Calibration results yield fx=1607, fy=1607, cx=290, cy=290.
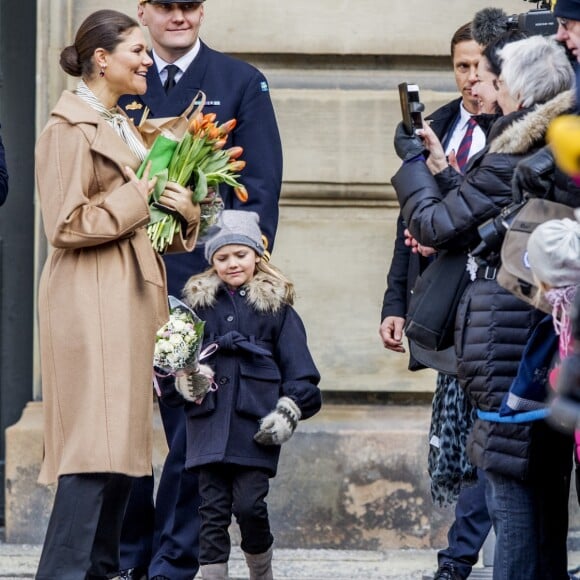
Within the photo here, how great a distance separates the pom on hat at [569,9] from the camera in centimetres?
445

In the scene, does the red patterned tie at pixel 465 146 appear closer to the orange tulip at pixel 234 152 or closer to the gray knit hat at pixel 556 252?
the orange tulip at pixel 234 152

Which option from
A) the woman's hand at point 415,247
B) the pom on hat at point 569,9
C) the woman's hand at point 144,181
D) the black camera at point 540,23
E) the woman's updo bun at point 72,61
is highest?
the pom on hat at point 569,9

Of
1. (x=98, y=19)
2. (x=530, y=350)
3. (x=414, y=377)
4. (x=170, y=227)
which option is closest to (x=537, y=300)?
(x=530, y=350)

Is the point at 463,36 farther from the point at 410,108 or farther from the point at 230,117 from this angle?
the point at 410,108

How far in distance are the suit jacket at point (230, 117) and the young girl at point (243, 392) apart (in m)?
0.24

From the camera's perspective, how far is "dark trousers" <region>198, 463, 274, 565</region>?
5.82m

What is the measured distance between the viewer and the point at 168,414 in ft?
20.4

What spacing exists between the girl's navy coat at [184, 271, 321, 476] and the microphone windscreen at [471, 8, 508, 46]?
1223 millimetres

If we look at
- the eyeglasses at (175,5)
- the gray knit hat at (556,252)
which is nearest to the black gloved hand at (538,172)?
the gray knit hat at (556,252)

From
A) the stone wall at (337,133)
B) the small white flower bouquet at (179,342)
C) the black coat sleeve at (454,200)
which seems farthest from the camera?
the stone wall at (337,133)

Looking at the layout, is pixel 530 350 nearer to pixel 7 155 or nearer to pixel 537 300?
pixel 537 300

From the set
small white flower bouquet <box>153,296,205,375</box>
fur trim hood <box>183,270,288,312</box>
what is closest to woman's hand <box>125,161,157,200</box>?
small white flower bouquet <box>153,296,205,375</box>

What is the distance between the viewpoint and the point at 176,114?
620cm

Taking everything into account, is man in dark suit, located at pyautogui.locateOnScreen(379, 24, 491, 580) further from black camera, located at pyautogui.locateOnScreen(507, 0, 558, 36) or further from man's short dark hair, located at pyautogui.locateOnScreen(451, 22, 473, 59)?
black camera, located at pyautogui.locateOnScreen(507, 0, 558, 36)
